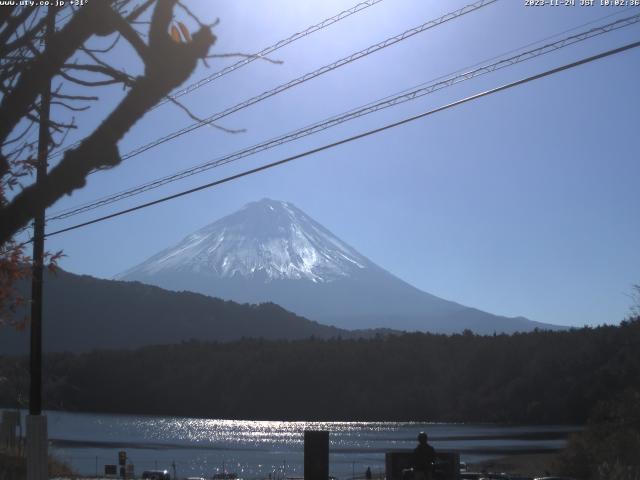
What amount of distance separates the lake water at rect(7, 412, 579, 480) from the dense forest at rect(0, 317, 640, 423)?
3.58 meters

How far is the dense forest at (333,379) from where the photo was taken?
109625mm

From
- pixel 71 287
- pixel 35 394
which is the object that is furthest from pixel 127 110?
pixel 71 287

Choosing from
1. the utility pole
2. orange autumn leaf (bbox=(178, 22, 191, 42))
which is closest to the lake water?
the utility pole

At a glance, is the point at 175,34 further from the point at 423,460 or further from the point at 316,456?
the point at 316,456

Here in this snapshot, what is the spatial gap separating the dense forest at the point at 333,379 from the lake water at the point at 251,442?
358 centimetres

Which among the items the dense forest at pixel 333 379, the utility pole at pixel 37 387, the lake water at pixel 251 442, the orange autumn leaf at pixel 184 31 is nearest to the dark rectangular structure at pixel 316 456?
the utility pole at pixel 37 387

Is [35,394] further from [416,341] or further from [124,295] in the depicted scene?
[124,295]

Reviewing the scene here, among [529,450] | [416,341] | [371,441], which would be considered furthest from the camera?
[416,341]

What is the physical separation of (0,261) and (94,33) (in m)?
5.04

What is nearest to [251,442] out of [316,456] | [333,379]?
[333,379]

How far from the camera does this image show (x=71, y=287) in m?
164

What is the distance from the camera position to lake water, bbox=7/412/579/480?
64.5m

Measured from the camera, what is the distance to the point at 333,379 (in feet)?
407

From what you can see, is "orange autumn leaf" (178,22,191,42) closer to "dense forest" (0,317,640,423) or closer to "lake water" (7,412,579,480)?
"lake water" (7,412,579,480)
